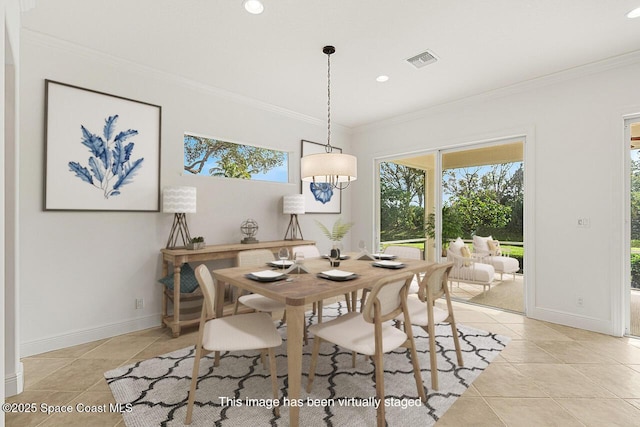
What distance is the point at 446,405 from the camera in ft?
6.34

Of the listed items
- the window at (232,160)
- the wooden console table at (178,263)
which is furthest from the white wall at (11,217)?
the window at (232,160)

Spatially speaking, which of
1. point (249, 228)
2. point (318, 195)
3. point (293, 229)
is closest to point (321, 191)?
point (318, 195)

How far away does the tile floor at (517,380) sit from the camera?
5.98 ft

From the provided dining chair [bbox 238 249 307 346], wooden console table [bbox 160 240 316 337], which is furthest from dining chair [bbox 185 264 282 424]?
wooden console table [bbox 160 240 316 337]

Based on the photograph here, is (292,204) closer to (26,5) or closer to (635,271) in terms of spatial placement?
(26,5)

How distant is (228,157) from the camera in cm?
395

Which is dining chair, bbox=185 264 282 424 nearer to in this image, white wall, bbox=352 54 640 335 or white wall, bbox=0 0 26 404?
white wall, bbox=0 0 26 404

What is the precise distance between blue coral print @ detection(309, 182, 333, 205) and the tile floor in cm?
266

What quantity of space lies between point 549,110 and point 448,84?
1.11 metres

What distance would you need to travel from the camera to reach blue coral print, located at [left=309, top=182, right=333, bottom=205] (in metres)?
4.86

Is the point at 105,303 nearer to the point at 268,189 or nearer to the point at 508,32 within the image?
the point at 268,189

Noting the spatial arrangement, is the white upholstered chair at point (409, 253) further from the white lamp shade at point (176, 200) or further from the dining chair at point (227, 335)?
the white lamp shade at point (176, 200)

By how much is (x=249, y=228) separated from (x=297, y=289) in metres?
2.10

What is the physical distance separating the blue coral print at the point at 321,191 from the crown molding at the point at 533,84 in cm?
140
